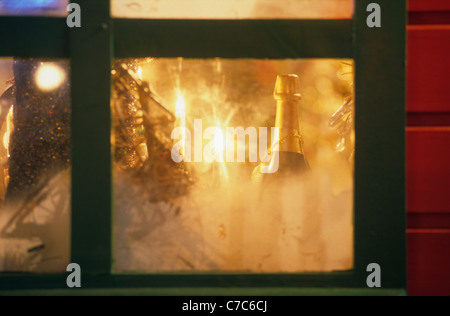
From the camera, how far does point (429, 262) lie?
10.2 ft

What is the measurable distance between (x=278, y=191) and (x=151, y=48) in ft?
4.49

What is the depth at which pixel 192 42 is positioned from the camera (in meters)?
3.10

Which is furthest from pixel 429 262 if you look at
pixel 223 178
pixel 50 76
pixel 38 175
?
pixel 50 76

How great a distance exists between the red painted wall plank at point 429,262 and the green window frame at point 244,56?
11cm

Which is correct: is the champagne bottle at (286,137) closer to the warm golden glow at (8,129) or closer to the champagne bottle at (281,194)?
the champagne bottle at (281,194)

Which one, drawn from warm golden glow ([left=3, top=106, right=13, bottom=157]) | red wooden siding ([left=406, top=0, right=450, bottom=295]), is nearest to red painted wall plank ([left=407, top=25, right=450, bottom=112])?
red wooden siding ([left=406, top=0, right=450, bottom=295])

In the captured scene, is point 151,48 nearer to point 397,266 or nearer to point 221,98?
point 221,98

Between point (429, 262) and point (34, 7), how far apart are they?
3.30 meters

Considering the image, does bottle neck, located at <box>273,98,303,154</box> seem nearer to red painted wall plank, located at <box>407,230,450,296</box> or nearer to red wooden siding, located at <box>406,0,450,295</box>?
red wooden siding, located at <box>406,0,450,295</box>

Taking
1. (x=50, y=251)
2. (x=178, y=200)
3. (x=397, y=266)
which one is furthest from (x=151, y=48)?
(x=397, y=266)

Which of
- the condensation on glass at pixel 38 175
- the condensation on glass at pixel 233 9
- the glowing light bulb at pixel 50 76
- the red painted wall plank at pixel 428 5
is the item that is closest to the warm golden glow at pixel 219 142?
the condensation on glass at pixel 233 9

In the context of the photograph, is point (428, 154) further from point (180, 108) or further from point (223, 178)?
point (180, 108)

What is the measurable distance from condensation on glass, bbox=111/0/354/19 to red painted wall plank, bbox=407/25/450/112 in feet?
1.92

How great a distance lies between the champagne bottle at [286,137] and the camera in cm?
337
